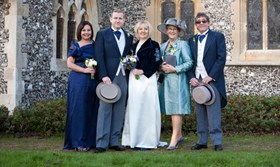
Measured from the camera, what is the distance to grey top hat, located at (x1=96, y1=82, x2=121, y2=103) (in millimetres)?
7320

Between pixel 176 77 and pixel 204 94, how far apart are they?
60 centimetres

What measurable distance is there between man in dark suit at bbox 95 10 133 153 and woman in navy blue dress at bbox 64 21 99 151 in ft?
0.70

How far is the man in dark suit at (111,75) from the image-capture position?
24.4 feet

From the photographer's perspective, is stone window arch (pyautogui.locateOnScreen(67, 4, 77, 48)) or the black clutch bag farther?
stone window arch (pyautogui.locateOnScreen(67, 4, 77, 48))

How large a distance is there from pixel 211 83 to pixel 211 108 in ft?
1.24

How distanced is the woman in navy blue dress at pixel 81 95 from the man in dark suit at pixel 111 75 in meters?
0.21

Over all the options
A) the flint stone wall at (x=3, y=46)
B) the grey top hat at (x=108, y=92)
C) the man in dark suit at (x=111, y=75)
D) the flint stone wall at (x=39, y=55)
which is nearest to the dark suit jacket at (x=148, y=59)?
the man in dark suit at (x=111, y=75)

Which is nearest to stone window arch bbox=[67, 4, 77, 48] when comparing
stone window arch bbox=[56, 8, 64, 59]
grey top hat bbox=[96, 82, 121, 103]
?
stone window arch bbox=[56, 8, 64, 59]

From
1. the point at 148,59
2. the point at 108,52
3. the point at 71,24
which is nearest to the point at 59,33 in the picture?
the point at 71,24

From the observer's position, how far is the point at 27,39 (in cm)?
1059

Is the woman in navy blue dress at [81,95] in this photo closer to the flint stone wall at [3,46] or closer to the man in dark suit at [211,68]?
the man in dark suit at [211,68]

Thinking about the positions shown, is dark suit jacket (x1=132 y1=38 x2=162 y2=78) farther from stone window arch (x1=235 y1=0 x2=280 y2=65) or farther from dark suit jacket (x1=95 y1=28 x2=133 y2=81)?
stone window arch (x1=235 y1=0 x2=280 y2=65)

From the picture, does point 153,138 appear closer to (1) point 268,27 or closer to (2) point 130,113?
(2) point 130,113

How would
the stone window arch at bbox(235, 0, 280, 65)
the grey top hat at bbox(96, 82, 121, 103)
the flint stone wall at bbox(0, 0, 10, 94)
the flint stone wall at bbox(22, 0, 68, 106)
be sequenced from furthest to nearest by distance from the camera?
the stone window arch at bbox(235, 0, 280, 65) < the flint stone wall at bbox(22, 0, 68, 106) < the flint stone wall at bbox(0, 0, 10, 94) < the grey top hat at bbox(96, 82, 121, 103)
